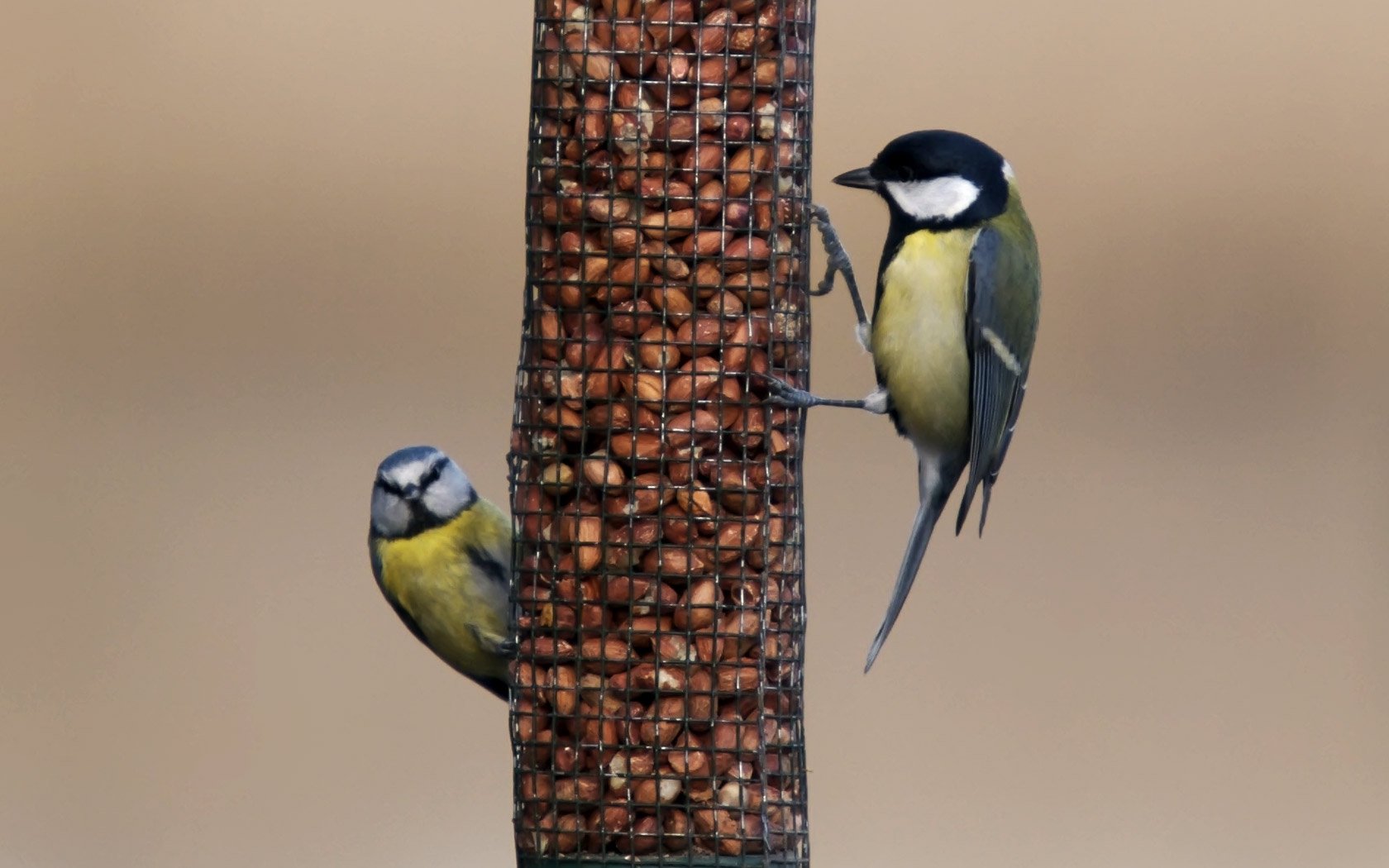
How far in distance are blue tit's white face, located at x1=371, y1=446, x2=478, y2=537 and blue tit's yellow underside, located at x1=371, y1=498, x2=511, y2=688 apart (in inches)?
0.9

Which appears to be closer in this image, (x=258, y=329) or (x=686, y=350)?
(x=686, y=350)

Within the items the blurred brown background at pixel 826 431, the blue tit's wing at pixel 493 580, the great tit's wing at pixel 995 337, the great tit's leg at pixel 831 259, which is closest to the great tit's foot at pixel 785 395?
the great tit's leg at pixel 831 259

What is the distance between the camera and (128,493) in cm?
775

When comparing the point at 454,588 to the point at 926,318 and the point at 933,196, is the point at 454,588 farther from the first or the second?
the point at 933,196

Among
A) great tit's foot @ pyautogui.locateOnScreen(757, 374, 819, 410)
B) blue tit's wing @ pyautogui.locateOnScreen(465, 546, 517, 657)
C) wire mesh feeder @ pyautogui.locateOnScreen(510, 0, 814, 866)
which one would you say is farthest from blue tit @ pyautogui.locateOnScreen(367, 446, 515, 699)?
great tit's foot @ pyautogui.locateOnScreen(757, 374, 819, 410)

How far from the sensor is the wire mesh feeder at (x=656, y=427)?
370 cm

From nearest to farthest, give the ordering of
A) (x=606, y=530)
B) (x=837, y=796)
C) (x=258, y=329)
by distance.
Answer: (x=606, y=530) → (x=837, y=796) → (x=258, y=329)

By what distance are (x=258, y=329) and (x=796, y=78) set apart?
4.29m

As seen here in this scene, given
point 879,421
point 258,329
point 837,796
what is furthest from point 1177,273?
point 258,329

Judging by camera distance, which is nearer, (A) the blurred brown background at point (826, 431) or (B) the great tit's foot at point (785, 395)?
(B) the great tit's foot at point (785, 395)

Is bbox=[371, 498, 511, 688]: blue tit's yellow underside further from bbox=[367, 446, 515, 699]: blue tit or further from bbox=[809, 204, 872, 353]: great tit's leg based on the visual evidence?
bbox=[809, 204, 872, 353]: great tit's leg

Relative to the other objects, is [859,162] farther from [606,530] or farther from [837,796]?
[606,530]

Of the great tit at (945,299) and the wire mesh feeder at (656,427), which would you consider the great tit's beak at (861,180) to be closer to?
the great tit at (945,299)

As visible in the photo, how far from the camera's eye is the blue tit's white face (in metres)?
4.34
